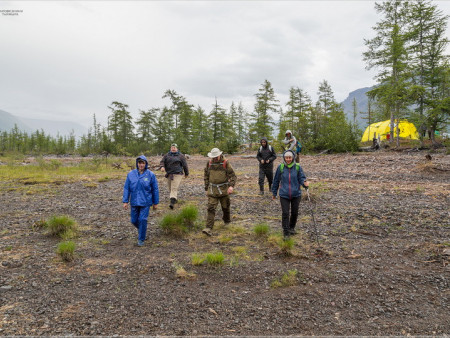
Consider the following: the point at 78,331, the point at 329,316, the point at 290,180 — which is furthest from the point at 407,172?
the point at 78,331

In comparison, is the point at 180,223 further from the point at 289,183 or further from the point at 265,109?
the point at 265,109

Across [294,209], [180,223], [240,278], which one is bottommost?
[240,278]

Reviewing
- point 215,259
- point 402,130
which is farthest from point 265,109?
point 215,259

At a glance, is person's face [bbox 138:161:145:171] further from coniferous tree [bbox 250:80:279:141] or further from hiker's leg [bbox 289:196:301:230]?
coniferous tree [bbox 250:80:279:141]

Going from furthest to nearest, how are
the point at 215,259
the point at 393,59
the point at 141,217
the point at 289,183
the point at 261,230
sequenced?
the point at 393,59
the point at 261,230
the point at 289,183
the point at 141,217
the point at 215,259

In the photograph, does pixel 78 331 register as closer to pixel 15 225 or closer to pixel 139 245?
pixel 139 245

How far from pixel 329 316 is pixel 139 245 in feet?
14.7

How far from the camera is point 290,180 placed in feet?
21.4

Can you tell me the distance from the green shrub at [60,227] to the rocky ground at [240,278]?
0.21m

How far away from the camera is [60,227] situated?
7.15 m

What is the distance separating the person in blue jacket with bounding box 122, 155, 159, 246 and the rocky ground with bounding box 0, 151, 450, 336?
654 millimetres

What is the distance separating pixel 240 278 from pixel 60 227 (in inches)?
207

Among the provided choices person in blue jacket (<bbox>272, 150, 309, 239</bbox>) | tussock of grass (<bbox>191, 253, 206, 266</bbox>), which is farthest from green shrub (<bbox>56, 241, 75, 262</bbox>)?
person in blue jacket (<bbox>272, 150, 309, 239</bbox>)

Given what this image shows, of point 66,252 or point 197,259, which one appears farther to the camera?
point 66,252
